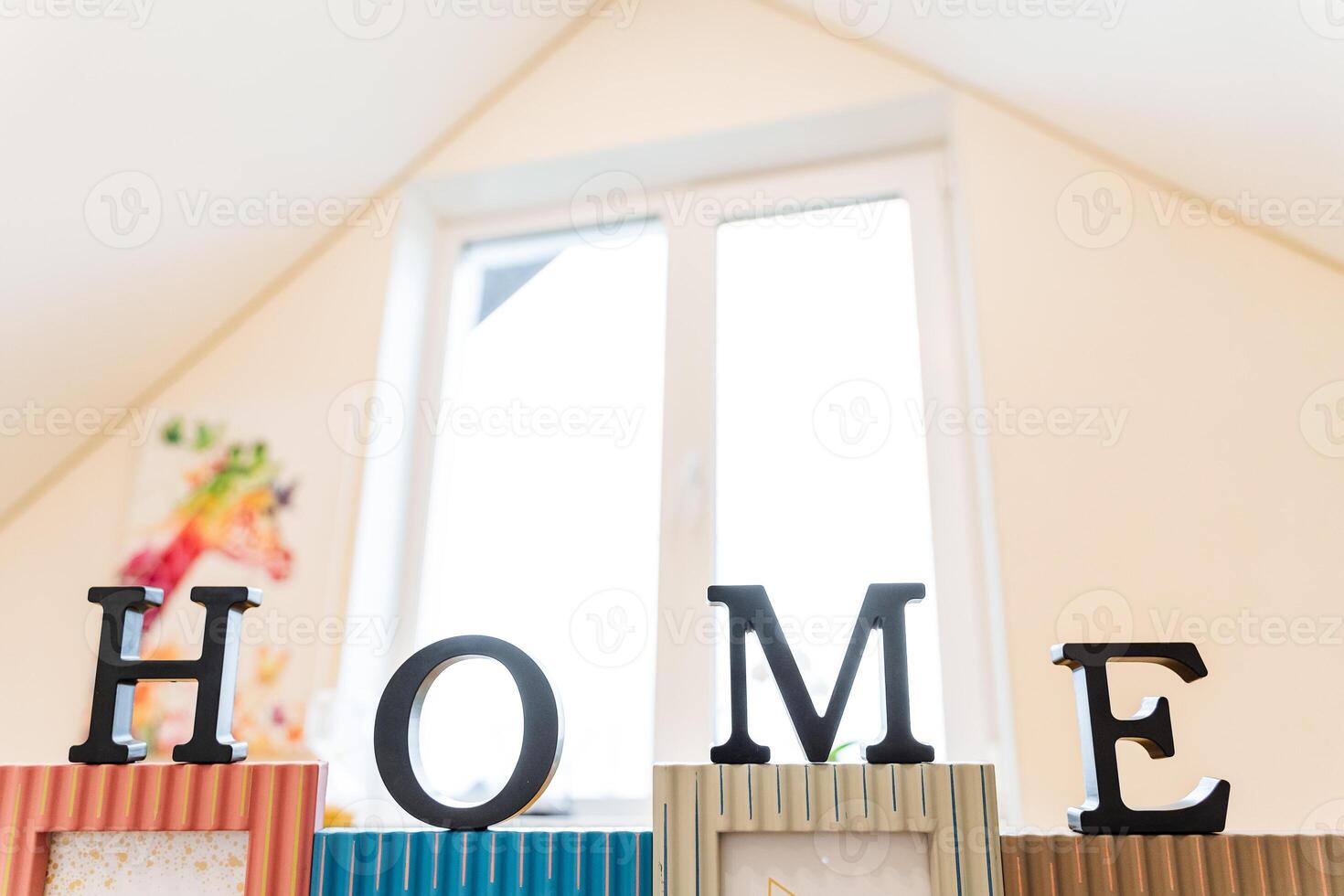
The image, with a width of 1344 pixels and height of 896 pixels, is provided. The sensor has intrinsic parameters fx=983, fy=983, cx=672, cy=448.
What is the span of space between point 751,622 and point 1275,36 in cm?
96

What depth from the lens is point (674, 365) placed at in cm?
170

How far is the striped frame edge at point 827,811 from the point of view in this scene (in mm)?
812

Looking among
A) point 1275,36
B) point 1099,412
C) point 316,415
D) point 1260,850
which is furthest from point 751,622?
point 316,415

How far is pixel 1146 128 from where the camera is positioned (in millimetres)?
1427
